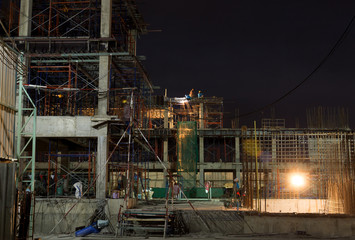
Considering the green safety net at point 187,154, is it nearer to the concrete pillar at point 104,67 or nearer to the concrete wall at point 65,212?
the concrete pillar at point 104,67

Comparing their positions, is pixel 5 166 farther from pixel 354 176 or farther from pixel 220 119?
pixel 220 119

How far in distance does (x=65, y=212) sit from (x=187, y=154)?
1461 cm

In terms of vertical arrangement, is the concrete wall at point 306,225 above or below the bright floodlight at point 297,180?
below

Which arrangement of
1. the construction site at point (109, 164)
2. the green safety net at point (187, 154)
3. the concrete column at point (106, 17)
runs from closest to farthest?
the construction site at point (109, 164), the concrete column at point (106, 17), the green safety net at point (187, 154)

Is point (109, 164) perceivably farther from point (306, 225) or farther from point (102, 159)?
point (306, 225)

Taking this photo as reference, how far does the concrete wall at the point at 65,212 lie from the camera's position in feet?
62.7

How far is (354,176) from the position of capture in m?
17.6

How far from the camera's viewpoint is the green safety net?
30.8 m

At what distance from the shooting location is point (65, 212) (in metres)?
19.4

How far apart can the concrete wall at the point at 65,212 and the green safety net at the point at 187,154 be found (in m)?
11.2

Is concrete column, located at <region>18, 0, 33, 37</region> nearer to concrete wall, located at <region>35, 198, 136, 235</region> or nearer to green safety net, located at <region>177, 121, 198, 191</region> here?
concrete wall, located at <region>35, 198, 136, 235</region>

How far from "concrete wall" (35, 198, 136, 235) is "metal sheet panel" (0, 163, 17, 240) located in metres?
8.51

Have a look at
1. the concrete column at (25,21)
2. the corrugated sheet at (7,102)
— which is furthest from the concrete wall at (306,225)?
the concrete column at (25,21)

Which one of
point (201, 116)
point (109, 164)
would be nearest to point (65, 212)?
point (109, 164)
